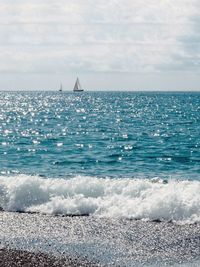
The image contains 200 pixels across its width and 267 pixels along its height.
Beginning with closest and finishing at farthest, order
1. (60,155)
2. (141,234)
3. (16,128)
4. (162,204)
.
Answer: (141,234), (162,204), (60,155), (16,128)

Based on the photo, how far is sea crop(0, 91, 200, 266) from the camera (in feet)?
75.9

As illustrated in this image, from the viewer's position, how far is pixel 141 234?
1931 cm

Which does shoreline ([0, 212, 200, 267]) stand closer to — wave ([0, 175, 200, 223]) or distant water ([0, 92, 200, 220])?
wave ([0, 175, 200, 223])

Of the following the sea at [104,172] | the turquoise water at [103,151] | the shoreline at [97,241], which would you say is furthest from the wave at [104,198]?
the turquoise water at [103,151]

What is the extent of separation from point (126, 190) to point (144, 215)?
3.26 m

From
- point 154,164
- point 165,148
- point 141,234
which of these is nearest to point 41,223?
point 141,234

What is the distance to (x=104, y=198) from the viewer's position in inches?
978

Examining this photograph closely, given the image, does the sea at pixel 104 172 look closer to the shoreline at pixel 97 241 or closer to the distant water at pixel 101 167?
the distant water at pixel 101 167

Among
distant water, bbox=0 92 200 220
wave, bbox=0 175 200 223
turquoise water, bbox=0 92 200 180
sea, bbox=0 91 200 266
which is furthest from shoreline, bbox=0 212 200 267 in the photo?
turquoise water, bbox=0 92 200 180

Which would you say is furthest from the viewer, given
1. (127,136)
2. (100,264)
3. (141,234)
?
(127,136)

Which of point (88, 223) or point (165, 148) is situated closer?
point (88, 223)

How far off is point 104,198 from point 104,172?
10540 millimetres

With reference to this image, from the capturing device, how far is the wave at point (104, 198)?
22453 mm

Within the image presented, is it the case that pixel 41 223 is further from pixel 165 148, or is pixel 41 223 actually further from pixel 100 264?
pixel 165 148
